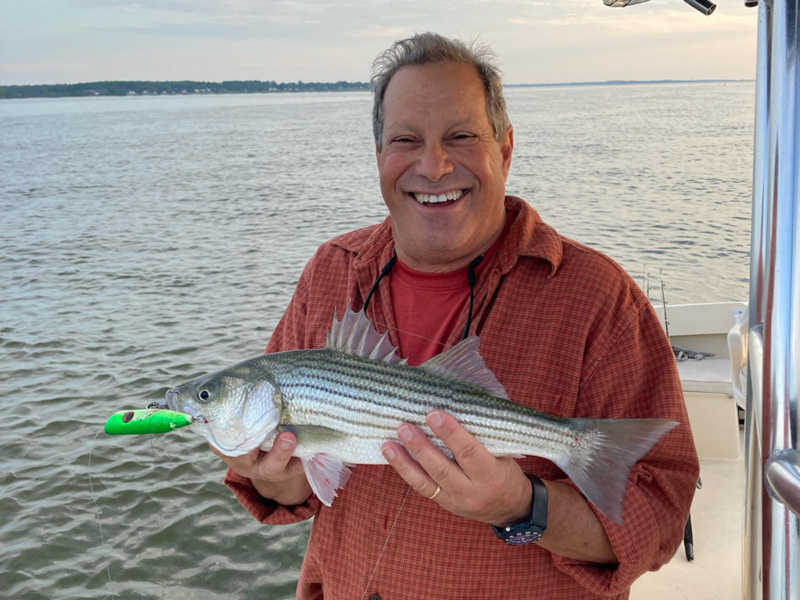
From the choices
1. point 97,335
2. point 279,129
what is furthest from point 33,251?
point 279,129

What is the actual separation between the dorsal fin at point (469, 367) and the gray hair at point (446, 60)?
41.9 inches

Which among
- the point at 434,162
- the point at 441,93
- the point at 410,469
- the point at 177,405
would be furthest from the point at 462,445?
the point at 441,93

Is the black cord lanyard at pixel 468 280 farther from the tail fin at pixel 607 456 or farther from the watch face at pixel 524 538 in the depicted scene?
the watch face at pixel 524 538

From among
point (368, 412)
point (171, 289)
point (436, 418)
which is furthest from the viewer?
point (171, 289)

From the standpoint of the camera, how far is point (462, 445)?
2.14 m

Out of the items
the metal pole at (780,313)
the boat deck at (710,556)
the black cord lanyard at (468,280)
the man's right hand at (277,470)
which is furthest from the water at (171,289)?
the metal pole at (780,313)

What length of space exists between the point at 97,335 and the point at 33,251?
7451 mm

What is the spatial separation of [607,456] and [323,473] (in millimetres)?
946

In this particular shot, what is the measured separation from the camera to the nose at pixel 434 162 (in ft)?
9.50

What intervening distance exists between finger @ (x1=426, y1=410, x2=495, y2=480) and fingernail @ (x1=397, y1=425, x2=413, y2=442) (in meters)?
0.08

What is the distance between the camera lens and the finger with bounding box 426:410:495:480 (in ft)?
6.96

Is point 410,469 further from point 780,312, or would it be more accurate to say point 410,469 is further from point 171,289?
point 171,289

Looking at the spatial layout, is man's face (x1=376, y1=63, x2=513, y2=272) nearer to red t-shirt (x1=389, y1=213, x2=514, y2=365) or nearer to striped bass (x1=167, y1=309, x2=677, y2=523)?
red t-shirt (x1=389, y1=213, x2=514, y2=365)

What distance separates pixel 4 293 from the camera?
1443 centimetres
